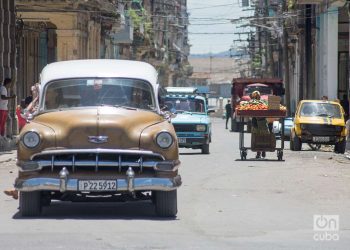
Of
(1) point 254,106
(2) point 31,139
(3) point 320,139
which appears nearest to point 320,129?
(3) point 320,139

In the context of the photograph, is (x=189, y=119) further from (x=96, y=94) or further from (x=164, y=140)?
(x=164, y=140)

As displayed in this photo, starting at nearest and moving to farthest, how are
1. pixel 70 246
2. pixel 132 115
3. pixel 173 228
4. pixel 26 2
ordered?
pixel 70 246, pixel 173 228, pixel 132 115, pixel 26 2

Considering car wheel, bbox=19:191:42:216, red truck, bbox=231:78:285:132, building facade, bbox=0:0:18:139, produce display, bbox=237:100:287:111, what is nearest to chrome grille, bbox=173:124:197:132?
produce display, bbox=237:100:287:111

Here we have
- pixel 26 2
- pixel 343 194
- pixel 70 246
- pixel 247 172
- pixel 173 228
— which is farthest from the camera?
pixel 26 2

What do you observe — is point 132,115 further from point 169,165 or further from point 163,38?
point 163,38

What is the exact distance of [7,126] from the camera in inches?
1294

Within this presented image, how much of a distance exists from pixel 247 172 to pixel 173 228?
9.67 m

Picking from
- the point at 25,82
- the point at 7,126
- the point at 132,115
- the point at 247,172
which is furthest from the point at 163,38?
the point at 132,115

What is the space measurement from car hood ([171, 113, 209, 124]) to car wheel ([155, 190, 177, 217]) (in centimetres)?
1623

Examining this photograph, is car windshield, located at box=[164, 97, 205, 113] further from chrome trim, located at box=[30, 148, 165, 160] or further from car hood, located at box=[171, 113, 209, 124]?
chrome trim, located at box=[30, 148, 165, 160]

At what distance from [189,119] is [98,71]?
1588 centimetres

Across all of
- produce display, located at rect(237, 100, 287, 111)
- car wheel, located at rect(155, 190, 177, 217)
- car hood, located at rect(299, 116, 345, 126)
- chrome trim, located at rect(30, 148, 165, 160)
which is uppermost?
produce display, located at rect(237, 100, 287, 111)

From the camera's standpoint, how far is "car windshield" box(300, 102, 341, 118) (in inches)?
1316

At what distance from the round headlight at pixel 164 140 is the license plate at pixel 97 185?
767 millimetres
